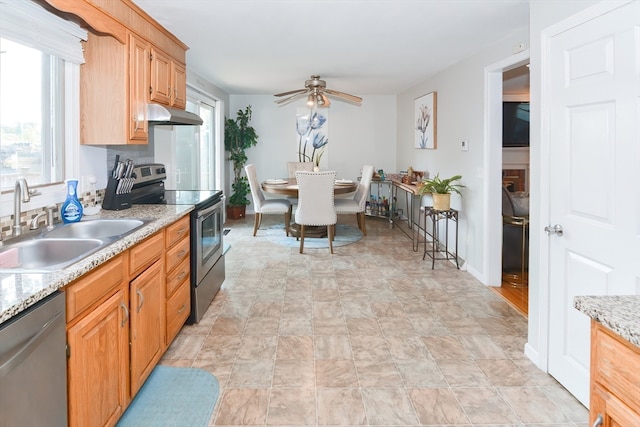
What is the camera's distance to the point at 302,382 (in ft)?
7.63

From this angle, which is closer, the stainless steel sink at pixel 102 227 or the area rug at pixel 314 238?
the stainless steel sink at pixel 102 227

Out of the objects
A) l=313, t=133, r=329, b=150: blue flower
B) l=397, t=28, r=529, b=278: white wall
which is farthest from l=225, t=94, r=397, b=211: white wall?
l=397, t=28, r=529, b=278: white wall

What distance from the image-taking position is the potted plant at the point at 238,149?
7.63 m

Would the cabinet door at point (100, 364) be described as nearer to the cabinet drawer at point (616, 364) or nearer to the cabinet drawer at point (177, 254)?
the cabinet drawer at point (177, 254)

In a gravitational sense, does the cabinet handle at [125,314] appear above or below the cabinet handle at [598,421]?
above

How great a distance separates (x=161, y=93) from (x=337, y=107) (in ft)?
17.5

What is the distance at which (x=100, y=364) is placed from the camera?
1.64 meters

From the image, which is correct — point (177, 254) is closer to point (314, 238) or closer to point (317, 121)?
point (314, 238)

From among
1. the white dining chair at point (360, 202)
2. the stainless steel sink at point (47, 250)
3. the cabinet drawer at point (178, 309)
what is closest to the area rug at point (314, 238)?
the white dining chair at point (360, 202)

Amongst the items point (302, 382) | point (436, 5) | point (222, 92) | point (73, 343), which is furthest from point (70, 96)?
point (222, 92)

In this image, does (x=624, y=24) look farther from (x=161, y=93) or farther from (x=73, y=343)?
(x=161, y=93)

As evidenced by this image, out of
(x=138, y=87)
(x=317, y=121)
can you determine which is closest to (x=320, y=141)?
(x=317, y=121)

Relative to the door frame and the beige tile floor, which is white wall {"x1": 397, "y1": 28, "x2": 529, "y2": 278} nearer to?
the door frame

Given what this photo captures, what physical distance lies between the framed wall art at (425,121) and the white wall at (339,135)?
1.53 meters
